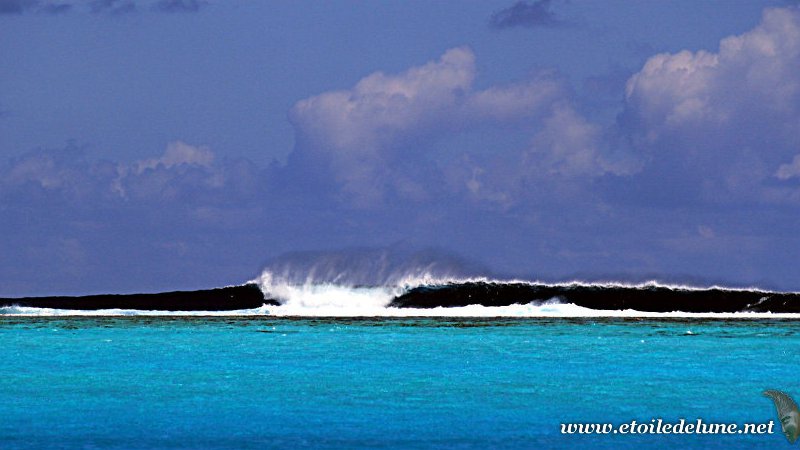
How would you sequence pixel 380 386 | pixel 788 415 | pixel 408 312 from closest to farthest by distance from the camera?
pixel 788 415 < pixel 380 386 < pixel 408 312

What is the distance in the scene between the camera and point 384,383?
70.9 feet

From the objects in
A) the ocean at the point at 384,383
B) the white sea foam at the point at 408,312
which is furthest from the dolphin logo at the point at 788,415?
the white sea foam at the point at 408,312

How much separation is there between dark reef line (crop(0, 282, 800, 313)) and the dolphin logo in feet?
113

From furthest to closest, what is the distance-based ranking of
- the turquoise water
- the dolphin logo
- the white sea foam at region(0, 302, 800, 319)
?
the white sea foam at region(0, 302, 800, 319)
the turquoise water
the dolphin logo

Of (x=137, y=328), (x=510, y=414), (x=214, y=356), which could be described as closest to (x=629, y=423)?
(x=510, y=414)

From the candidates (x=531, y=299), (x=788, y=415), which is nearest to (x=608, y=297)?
(x=531, y=299)

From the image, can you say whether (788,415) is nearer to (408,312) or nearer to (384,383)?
(384,383)

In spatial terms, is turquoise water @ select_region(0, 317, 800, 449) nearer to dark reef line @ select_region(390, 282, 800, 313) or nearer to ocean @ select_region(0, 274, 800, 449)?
ocean @ select_region(0, 274, 800, 449)

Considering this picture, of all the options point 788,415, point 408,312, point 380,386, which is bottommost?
point 788,415

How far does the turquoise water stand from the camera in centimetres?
1556

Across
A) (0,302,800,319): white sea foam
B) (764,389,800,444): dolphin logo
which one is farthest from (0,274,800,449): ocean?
(0,302,800,319): white sea foam

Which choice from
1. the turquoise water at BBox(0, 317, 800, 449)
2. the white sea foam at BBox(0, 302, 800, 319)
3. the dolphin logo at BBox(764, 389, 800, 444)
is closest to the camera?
the dolphin logo at BBox(764, 389, 800, 444)

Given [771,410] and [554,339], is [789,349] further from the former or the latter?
[771,410]

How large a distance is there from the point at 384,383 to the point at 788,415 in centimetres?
776
